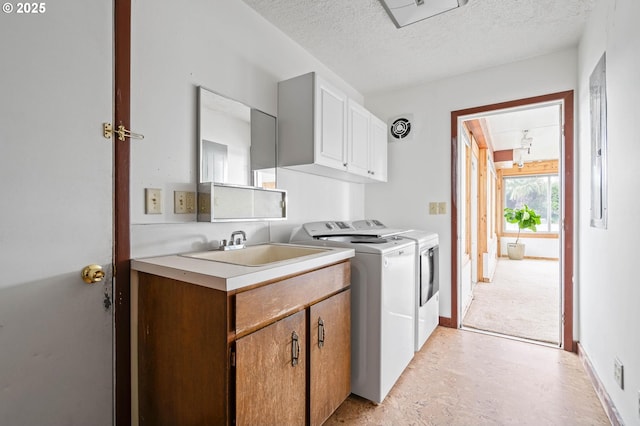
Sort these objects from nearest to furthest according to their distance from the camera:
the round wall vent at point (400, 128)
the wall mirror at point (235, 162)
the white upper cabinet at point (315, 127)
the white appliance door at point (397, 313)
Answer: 1. the wall mirror at point (235, 162)
2. the white appliance door at point (397, 313)
3. the white upper cabinet at point (315, 127)
4. the round wall vent at point (400, 128)

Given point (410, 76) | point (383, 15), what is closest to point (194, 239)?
point (383, 15)

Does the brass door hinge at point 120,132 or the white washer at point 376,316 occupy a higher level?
the brass door hinge at point 120,132

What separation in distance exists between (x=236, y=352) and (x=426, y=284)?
1.77m

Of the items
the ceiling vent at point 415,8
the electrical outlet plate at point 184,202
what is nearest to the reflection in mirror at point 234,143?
the electrical outlet plate at point 184,202

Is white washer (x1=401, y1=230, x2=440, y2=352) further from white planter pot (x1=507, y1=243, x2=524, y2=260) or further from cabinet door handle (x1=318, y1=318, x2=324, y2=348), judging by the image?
white planter pot (x1=507, y1=243, x2=524, y2=260)

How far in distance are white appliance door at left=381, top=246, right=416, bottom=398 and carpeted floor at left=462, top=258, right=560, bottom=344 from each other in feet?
4.00

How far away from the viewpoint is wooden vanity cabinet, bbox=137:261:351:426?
1026 mm

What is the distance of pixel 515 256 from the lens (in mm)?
7082

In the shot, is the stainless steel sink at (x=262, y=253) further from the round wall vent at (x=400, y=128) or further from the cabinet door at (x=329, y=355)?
the round wall vent at (x=400, y=128)

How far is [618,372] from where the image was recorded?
1457 mm

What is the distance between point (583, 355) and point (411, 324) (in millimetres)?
1244

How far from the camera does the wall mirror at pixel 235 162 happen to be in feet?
5.29

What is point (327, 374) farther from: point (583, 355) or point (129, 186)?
point (583, 355)

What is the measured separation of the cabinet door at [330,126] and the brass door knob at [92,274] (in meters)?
1.27
